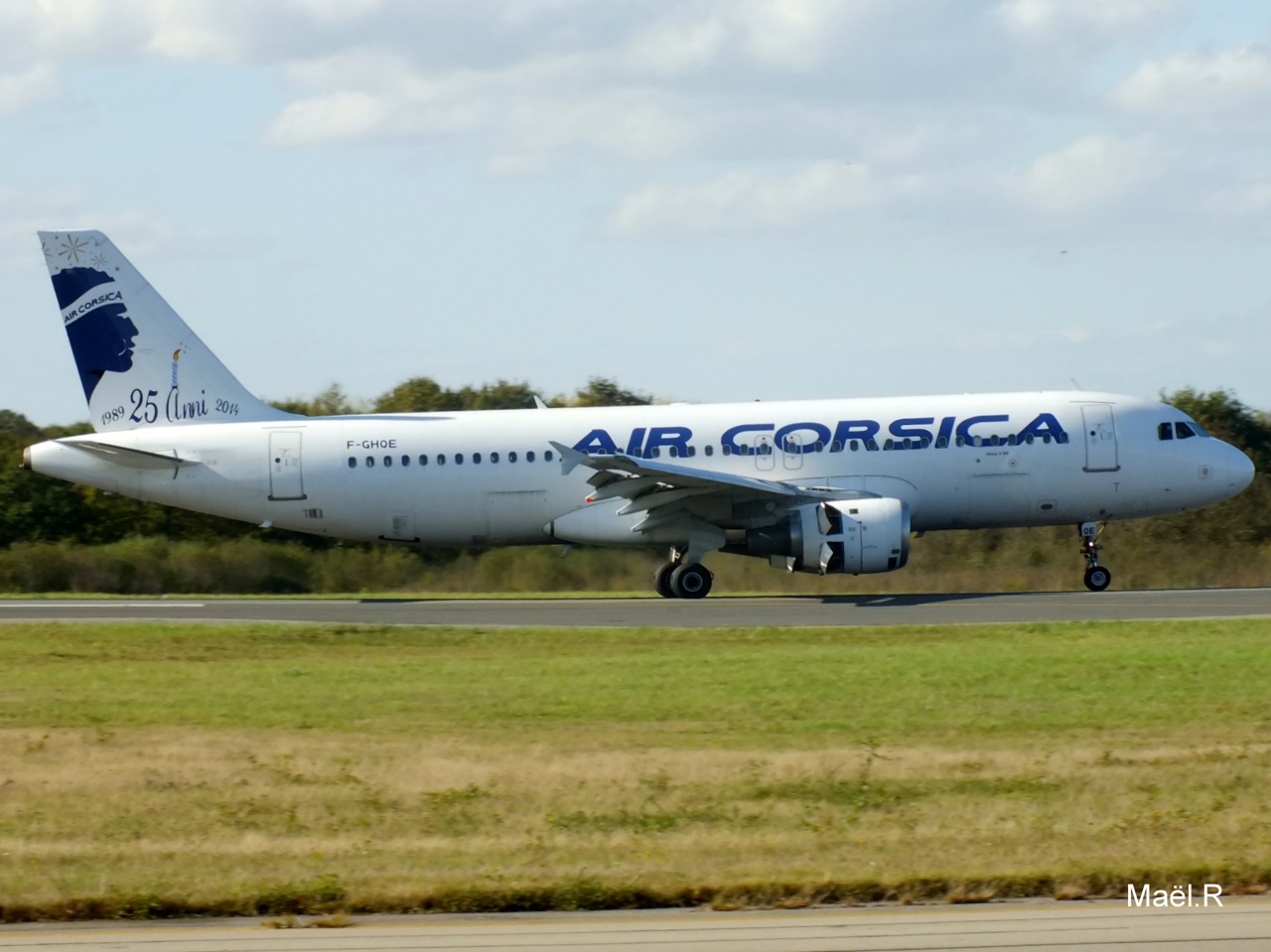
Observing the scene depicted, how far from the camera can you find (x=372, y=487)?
32750 mm

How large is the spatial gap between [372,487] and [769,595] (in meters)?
7.99

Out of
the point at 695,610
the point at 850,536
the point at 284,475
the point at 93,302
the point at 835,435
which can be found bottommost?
the point at 695,610

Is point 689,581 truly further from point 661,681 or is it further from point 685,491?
point 661,681

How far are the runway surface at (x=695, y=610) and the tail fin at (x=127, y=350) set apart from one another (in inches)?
164

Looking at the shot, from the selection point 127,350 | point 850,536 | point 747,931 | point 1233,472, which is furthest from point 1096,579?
point 747,931

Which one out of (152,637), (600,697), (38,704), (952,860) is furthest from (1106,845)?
A: (152,637)

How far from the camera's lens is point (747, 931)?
8.59 m

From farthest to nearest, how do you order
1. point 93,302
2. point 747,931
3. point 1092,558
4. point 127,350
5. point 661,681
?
point 93,302, point 127,350, point 1092,558, point 661,681, point 747,931

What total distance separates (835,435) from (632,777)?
19585 mm

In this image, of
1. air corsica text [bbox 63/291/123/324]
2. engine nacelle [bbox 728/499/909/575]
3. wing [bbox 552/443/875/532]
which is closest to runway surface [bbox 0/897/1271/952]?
wing [bbox 552/443/875/532]

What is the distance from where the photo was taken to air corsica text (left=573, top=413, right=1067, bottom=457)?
31672 mm

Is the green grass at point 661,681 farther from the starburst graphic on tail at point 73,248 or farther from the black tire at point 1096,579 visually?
the starburst graphic on tail at point 73,248

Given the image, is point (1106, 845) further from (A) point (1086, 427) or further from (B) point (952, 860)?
(A) point (1086, 427)

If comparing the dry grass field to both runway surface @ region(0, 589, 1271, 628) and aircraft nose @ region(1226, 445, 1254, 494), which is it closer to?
runway surface @ region(0, 589, 1271, 628)
